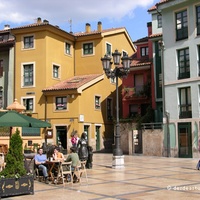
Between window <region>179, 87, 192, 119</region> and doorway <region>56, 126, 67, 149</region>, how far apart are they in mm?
A: 10578

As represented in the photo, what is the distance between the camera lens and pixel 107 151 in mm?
33375

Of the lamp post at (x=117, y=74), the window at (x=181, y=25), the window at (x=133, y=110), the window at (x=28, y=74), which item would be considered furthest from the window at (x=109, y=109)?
the lamp post at (x=117, y=74)

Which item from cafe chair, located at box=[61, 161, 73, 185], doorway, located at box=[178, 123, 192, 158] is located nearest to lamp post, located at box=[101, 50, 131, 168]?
cafe chair, located at box=[61, 161, 73, 185]

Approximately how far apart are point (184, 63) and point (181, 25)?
271cm

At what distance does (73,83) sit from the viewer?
3206 cm

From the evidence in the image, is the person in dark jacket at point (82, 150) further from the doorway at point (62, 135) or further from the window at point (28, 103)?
the window at point (28, 103)

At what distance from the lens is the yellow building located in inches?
1226

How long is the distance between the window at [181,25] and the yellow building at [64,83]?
9392mm

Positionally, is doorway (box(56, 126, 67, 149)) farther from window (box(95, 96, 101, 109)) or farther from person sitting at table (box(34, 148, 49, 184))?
person sitting at table (box(34, 148, 49, 184))

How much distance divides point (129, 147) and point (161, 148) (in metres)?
3.11

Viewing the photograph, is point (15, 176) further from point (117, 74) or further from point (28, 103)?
point (28, 103)

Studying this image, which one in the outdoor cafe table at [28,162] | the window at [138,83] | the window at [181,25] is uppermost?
the window at [181,25]

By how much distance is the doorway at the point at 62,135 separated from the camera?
103ft

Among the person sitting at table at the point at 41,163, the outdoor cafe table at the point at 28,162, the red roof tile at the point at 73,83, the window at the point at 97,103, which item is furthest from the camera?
the window at the point at 97,103
